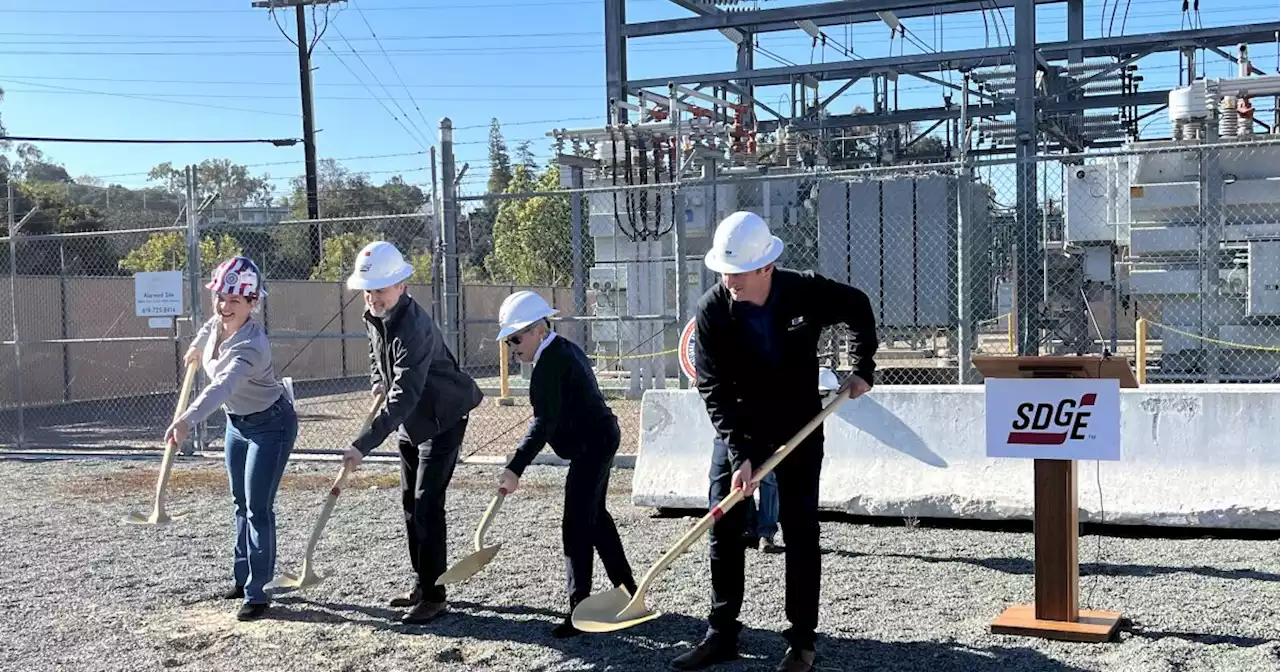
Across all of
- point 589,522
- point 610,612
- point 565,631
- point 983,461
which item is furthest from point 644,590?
point 983,461

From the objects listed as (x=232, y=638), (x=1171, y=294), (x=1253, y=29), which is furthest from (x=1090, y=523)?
(x=1253, y=29)

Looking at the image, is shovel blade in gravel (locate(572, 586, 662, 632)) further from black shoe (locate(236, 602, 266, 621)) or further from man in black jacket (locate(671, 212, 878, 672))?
black shoe (locate(236, 602, 266, 621))

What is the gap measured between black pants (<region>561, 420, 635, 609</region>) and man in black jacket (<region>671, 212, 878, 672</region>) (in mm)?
Result: 731

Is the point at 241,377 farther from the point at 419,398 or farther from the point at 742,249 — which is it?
the point at 742,249

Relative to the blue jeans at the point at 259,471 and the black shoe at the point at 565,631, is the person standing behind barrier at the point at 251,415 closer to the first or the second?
the blue jeans at the point at 259,471

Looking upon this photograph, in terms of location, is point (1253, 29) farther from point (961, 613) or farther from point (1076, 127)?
point (961, 613)

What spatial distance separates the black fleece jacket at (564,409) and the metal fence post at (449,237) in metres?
5.42

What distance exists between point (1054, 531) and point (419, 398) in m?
2.97

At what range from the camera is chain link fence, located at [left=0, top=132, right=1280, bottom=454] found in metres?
12.6

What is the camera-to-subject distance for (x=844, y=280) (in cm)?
1462

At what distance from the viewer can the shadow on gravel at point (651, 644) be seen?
5211 millimetres

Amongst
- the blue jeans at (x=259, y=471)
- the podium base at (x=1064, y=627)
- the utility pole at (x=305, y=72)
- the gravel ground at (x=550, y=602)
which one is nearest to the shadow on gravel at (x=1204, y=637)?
the gravel ground at (x=550, y=602)

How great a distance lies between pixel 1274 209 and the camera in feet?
44.7

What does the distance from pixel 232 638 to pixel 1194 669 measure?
4.25 meters
